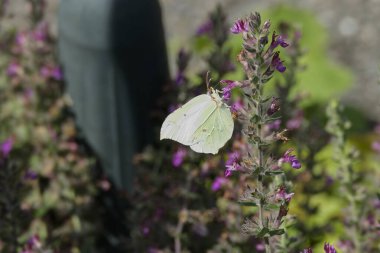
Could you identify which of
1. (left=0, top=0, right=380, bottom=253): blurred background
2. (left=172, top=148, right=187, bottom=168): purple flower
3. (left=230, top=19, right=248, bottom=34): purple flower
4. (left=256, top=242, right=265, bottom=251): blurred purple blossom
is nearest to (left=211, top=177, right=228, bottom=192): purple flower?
(left=0, top=0, right=380, bottom=253): blurred background

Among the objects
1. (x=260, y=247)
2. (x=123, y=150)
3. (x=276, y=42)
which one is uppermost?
(x=276, y=42)

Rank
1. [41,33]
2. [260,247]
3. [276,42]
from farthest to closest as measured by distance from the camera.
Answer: [41,33], [260,247], [276,42]

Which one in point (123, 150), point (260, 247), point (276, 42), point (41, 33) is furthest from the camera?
point (41, 33)

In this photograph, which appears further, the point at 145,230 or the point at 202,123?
the point at 145,230

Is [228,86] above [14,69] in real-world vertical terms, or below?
below

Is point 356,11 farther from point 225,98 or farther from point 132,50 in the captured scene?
point 225,98

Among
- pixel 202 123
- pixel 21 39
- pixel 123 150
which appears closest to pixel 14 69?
pixel 21 39

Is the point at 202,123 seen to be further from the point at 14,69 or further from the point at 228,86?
the point at 14,69

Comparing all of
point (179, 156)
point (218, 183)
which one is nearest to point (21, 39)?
point (179, 156)
